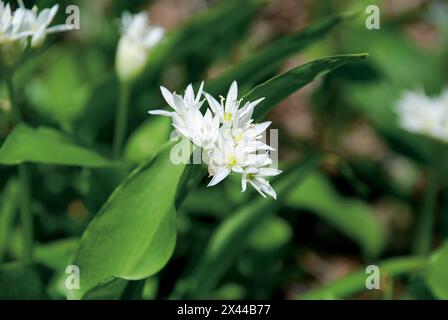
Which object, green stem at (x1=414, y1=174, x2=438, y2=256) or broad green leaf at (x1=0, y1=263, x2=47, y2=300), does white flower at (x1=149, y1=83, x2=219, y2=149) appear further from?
green stem at (x1=414, y1=174, x2=438, y2=256)

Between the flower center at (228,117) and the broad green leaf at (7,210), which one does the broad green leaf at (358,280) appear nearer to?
the flower center at (228,117)

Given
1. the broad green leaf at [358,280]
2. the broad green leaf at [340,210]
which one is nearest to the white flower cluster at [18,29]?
the broad green leaf at [358,280]

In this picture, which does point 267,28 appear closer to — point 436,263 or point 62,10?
point 62,10

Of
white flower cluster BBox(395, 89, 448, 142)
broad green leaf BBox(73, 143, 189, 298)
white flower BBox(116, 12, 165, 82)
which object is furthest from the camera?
white flower cluster BBox(395, 89, 448, 142)

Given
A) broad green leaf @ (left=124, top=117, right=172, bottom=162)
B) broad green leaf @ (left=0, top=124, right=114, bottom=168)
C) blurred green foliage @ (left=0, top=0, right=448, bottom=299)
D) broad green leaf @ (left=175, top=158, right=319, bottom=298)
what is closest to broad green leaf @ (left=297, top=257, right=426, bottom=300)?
blurred green foliage @ (left=0, top=0, right=448, bottom=299)

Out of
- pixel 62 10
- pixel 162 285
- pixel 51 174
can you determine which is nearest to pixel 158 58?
pixel 62 10

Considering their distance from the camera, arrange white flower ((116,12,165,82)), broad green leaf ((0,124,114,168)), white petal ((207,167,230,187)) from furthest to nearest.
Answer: white flower ((116,12,165,82)) < broad green leaf ((0,124,114,168)) < white petal ((207,167,230,187))
